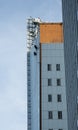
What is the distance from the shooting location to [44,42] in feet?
348

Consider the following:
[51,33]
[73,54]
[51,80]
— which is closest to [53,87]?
[51,80]

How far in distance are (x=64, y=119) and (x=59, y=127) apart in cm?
209

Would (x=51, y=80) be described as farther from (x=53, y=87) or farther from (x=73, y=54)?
(x=73, y=54)

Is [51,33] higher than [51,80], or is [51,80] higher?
[51,33]

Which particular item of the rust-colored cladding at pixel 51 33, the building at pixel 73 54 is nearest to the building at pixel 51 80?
the rust-colored cladding at pixel 51 33

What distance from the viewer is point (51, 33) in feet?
349

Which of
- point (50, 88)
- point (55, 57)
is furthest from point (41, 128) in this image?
point (55, 57)

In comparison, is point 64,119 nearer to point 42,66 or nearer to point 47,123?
point 47,123

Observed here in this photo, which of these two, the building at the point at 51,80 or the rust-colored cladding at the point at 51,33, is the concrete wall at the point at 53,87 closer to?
the building at the point at 51,80

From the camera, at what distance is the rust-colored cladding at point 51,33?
10644 centimetres

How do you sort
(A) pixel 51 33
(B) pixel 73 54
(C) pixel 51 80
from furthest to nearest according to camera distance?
(A) pixel 51 33 → (C) pixel 51 80 → (B) pixel 73 54

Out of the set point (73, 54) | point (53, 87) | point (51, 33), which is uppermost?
point (51, 33)

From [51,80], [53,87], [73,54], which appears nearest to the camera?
[73,54]

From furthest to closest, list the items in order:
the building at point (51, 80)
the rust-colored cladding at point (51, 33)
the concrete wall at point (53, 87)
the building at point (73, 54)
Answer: the rust-colored cladding at point (51, 33), the building at point (51, 80), the concrete wall at point (53, 87), the building at point (73, 54)
